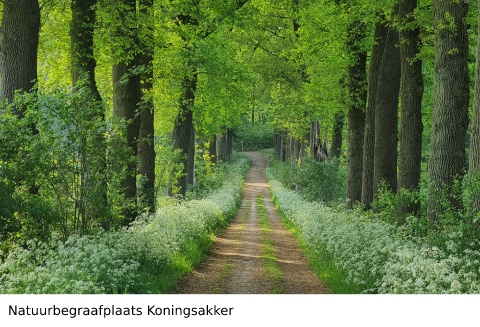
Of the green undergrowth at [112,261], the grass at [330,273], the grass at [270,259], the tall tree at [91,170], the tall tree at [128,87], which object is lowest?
the grass at [270,259]

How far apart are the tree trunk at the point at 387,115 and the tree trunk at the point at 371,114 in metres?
1.08

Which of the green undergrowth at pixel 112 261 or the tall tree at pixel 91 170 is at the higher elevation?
the tall tree at pixel 91 170

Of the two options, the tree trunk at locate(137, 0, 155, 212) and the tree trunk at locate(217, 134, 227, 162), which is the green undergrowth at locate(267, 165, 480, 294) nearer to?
the tree trunk at locate(137, 0, 155, 212)

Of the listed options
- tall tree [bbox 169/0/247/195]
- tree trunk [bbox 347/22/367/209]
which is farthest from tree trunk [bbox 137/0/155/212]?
tree trunk [bbox 347/22/367/209]

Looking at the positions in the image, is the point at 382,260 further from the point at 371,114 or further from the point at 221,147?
the point at 221,147

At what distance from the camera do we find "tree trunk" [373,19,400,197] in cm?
1825

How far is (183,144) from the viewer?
85.1 feet

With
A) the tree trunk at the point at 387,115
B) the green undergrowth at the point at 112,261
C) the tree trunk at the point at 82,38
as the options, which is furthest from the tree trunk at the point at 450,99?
the tree trunk at the point at 82,38

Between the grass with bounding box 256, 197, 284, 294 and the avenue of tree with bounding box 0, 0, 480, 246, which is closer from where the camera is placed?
the avenue of tree with bounding box 0, 0, 480, 246

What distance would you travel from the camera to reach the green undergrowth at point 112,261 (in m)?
8.27

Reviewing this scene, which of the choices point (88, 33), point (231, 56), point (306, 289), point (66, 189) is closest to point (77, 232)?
point (66, 189)

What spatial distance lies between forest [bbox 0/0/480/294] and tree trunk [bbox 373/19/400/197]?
0.04 meters

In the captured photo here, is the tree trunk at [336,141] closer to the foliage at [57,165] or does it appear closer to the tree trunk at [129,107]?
the tree trunk at [129,107]
